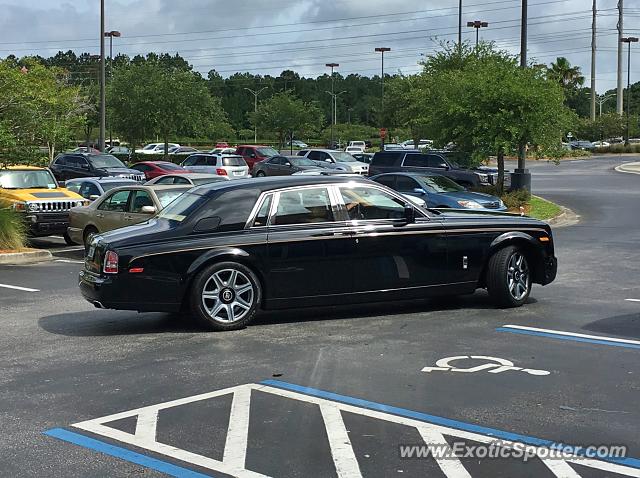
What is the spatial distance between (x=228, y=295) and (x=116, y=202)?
8.06 metres

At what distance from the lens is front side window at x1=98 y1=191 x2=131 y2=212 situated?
53.2 ft

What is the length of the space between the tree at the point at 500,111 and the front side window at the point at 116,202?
12416 millimetres

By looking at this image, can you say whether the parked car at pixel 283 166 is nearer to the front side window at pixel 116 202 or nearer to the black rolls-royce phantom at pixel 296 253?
the front side window at pixel 116 202

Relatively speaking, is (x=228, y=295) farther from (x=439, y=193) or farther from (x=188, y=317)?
(x=439, y=193)

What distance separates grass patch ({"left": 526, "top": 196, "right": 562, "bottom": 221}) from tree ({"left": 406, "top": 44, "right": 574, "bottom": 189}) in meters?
1.84

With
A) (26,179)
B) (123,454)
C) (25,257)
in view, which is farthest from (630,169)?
(123,454)

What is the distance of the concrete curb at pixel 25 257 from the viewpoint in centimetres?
1602

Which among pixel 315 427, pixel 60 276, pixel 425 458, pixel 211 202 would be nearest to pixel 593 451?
pixel 425 458

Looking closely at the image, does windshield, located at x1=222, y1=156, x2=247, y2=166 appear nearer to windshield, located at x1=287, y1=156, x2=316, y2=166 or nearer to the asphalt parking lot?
windshield, located at x1=287, y1=156, x2=316, y2=166

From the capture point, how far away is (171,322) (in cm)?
969

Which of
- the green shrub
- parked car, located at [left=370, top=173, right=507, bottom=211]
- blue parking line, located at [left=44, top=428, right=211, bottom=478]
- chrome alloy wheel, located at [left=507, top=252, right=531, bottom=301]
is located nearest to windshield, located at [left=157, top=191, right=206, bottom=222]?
chrome alloy wheel, located at [left=507, top=252, right=531, bottom=301]

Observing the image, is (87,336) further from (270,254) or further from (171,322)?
(270,254)

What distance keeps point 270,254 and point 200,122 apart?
43019mm

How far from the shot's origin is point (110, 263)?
8.92 meters
